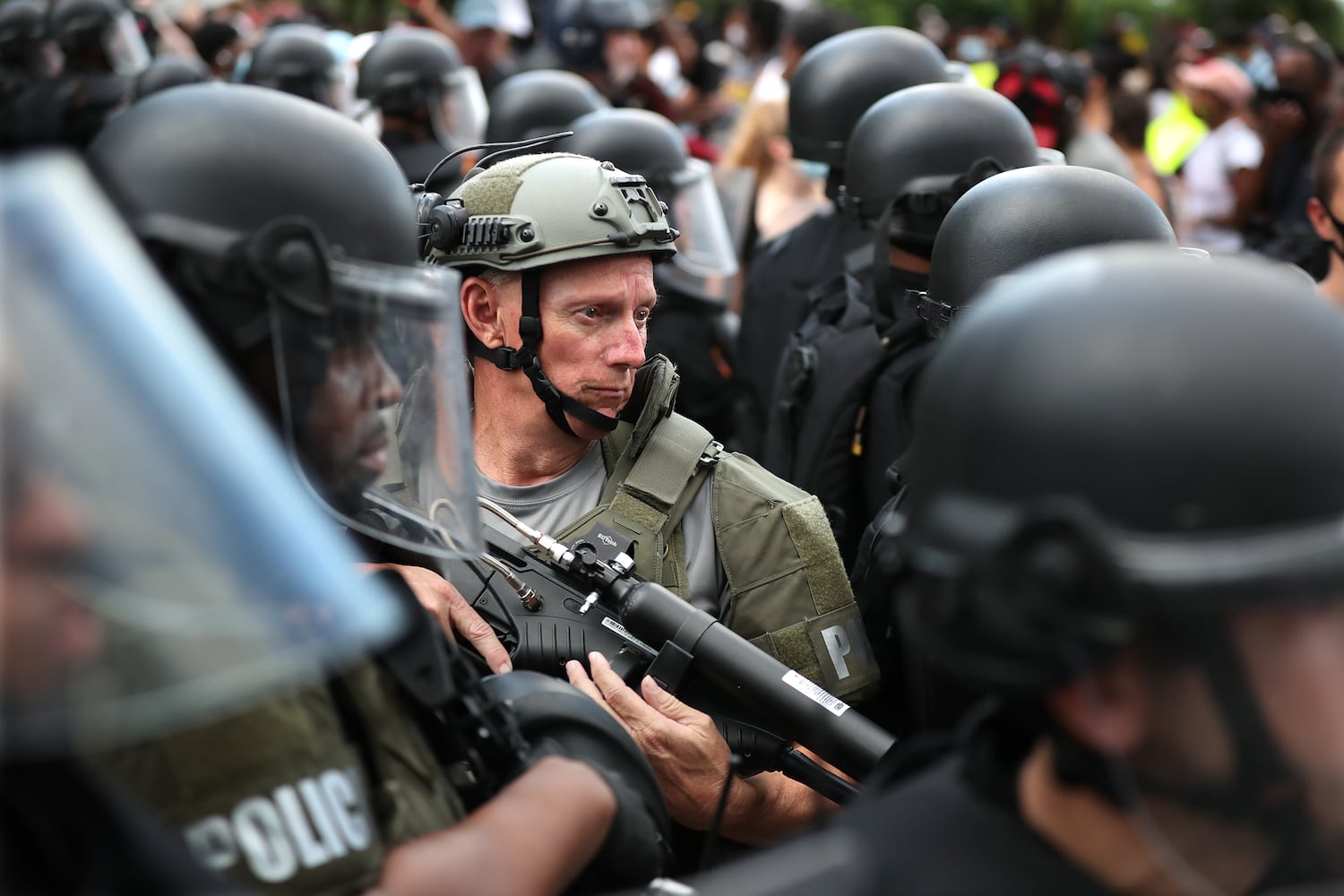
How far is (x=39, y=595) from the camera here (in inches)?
46.7

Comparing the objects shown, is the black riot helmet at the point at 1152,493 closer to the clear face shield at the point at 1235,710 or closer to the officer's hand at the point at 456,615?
the clear face shield at the point at 1235,710

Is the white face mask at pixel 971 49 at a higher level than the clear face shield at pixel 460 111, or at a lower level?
lower

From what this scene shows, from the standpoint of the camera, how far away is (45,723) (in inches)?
46.4

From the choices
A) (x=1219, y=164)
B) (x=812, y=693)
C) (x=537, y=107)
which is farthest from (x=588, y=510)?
(x=1219, y=164)

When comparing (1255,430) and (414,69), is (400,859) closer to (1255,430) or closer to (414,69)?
(1255,430)

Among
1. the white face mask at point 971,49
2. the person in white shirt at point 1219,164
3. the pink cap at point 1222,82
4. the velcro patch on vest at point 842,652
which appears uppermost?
the velcro patch on vest at point 842,652

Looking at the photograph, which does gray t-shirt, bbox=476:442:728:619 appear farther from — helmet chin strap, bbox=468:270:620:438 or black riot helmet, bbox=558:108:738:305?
black riot helmet, bbox=558:108:738:305

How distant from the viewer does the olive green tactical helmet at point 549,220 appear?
302 cm

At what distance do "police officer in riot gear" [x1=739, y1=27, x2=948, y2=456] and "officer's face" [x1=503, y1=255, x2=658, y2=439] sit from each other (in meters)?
2.47

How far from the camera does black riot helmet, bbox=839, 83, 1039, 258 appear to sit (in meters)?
4.28

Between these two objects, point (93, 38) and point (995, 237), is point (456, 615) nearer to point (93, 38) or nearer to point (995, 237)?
point (995, 237)

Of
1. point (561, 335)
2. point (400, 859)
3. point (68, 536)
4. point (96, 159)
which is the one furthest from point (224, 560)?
point (561, 335)

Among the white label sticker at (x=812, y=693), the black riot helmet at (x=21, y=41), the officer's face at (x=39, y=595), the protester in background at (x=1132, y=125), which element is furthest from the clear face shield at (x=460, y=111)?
the officer's face at (x=39, y=595)

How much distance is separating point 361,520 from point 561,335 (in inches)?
38.7
